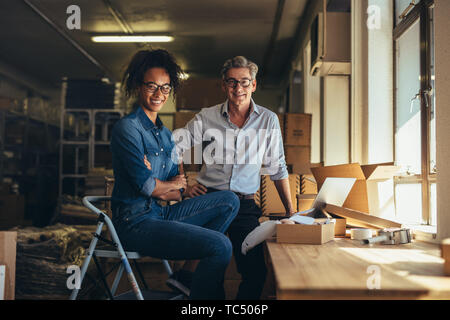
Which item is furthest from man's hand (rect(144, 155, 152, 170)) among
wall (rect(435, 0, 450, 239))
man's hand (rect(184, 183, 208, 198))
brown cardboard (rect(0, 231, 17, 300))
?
wall (rect(435, 0, 450, 239))

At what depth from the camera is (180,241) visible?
1745 mm

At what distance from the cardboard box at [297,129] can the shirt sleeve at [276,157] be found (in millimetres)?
2357

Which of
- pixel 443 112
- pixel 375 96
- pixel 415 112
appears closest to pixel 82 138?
pixel 375 96

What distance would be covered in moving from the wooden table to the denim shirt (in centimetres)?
66

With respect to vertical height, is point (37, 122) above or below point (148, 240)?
above

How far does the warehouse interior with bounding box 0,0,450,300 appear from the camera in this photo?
263 centimetres

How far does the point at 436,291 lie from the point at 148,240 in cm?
118

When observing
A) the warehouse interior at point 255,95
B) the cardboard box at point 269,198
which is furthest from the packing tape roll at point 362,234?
the cardboard box at point 269,198

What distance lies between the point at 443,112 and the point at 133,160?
4.38 feet

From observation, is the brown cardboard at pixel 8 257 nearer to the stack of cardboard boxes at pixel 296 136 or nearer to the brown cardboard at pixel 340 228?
the brown cardboard at pixel 340 228

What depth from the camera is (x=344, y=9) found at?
13.8ft

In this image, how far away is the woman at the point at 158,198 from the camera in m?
1.74

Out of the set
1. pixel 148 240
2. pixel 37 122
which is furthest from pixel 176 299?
pixel 37 122

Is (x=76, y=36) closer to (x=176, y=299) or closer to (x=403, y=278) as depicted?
(x=176, y=299)
